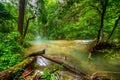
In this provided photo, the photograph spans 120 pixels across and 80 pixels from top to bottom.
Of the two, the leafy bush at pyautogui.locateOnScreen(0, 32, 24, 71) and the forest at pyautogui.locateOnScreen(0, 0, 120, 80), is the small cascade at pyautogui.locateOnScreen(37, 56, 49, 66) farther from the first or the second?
the leafy bush at pyautogui.locateOnScreen(0, 32, 24, 71)

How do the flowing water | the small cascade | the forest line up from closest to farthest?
the forest < the flowing water < the small cascade

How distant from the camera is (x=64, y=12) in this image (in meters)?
12.1

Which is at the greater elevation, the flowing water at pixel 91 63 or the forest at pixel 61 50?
the forest at pixel 61 50

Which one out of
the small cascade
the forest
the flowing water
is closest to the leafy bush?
the forest

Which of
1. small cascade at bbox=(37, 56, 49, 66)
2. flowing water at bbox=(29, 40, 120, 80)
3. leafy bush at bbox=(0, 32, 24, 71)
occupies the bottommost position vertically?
flowing water at bbox=(29, 40, 120, 80)

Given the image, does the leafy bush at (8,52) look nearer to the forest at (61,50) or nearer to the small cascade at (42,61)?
the forest at (61,50)

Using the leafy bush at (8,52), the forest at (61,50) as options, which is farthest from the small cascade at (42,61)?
the leafy bush at (8,52)

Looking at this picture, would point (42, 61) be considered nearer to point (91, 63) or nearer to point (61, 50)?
point (91, 63)

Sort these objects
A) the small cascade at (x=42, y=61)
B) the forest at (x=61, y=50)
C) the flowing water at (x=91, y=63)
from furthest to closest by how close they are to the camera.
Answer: the small cascade at (x=42, y=61) → the flowing water at (x=91, y=63) → the forest at (x=61, y=50)

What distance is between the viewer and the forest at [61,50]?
19.3ft

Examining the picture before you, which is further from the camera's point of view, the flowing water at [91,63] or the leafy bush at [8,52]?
the flowing water at [91,63]

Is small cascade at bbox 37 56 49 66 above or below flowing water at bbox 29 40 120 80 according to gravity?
above

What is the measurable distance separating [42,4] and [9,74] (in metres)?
8.05

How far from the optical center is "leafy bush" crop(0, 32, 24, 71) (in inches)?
236
